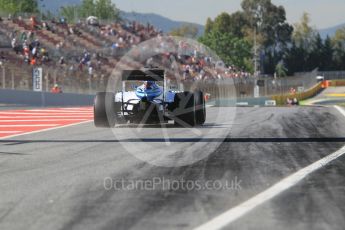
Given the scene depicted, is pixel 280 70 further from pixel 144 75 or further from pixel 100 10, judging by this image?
pixel 144 75

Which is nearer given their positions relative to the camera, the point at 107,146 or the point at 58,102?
the point at 107,146

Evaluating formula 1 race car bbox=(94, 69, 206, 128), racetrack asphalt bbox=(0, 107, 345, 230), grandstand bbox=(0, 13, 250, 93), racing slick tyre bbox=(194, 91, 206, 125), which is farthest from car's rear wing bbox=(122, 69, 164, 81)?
grandstand bbox=(0, 13, 250, 93)

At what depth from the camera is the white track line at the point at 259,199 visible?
507 cm

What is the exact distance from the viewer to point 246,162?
28.1 feet

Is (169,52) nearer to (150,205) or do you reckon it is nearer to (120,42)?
(120,42)

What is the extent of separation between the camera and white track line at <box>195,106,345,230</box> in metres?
5.07

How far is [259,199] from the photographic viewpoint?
19.6ft

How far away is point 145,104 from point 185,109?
0.91 meters

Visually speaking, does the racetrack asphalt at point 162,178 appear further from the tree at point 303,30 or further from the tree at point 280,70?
the tree at point 303,30

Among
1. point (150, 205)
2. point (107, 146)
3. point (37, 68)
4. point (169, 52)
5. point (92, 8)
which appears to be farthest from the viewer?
point (92, 8)

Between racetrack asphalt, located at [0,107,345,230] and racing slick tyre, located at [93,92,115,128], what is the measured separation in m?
1.30

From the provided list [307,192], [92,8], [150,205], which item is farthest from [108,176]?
[92,8]

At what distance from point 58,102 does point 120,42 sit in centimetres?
2038

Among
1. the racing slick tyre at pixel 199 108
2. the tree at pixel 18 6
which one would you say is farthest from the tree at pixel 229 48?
the racing slick tyre at pixel 199 108
